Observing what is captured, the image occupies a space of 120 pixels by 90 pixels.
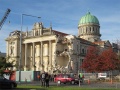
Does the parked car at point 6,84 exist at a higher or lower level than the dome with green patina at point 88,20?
lower

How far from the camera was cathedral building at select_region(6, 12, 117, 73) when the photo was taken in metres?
102

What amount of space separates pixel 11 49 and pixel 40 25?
15.7 metres

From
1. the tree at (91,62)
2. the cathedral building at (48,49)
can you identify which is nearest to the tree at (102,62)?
the tree at (91,62)

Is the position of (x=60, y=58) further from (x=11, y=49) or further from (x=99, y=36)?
(x=99, y=36)

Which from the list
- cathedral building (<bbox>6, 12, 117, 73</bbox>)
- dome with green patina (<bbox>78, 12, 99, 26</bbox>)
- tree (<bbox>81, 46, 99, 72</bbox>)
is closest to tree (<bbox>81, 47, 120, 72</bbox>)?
tree (<bbox>81, 46, 99, 72</bbox>)

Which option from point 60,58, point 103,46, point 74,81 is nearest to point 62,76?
point 74,81

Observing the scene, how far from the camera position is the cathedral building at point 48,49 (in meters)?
102

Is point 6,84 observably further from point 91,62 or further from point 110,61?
point 91,62

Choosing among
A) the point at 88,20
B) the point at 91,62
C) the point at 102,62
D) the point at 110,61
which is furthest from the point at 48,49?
the point at 110,61

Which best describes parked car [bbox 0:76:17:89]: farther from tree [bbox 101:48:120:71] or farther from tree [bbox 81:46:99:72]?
tree [bbox 81:46:99:72]

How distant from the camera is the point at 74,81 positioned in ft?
171

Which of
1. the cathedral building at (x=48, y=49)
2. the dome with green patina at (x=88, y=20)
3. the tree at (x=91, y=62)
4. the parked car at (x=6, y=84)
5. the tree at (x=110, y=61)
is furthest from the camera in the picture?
the dome with green patina at (x=88, y=20)

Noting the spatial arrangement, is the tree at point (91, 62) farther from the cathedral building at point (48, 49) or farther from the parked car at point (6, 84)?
the parked car at point (6, 84)

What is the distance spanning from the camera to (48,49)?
109 m
